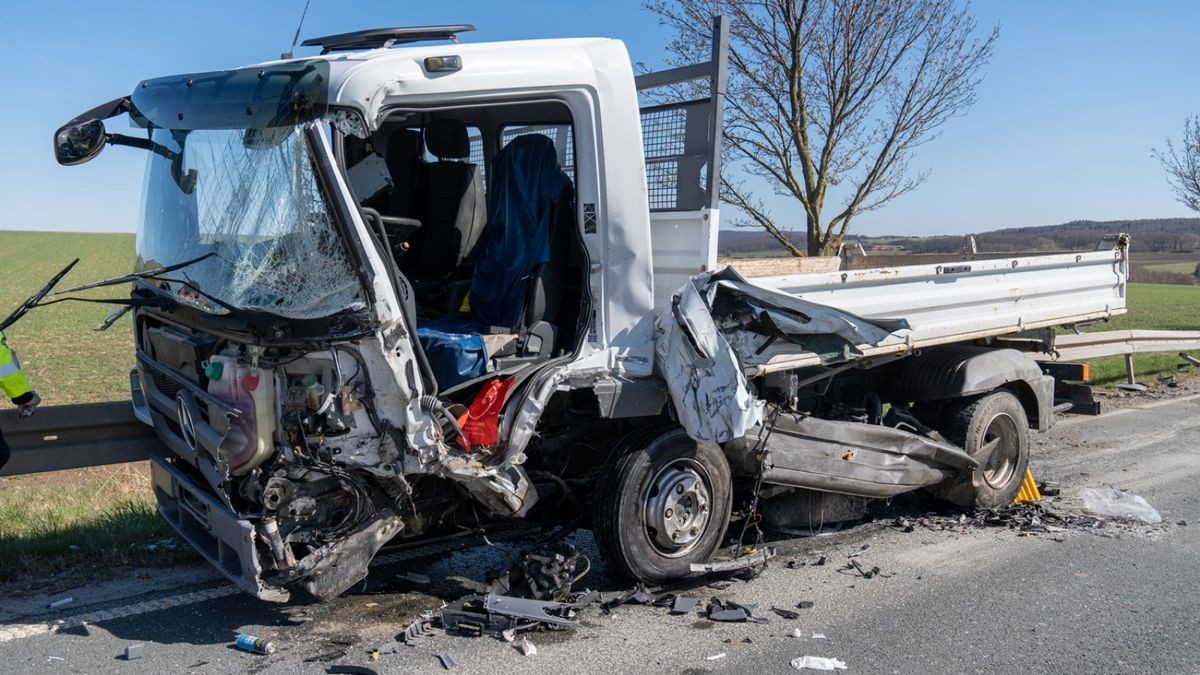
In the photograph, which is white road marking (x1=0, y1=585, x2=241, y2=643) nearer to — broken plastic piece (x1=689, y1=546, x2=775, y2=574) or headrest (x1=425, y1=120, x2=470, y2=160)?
broken plastic piece (x1=689, y1=546, x2=775, y2=574)

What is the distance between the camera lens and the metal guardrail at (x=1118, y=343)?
966 centimetres

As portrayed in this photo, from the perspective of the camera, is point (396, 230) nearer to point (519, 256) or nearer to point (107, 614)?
point (519, 256)

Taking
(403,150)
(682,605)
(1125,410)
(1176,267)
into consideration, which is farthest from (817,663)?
(1176,267)

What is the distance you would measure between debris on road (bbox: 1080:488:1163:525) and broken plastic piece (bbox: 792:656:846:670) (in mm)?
3227

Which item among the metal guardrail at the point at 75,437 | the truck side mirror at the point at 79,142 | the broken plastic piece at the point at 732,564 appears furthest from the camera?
the metal guardrail at the point at 75,437

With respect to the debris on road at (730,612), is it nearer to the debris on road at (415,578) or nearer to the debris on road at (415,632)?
the debris on road at (415,632)

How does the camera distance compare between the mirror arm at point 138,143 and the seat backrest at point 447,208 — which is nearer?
the mirror arm at point 138,143

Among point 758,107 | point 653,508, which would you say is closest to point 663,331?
point 653,508

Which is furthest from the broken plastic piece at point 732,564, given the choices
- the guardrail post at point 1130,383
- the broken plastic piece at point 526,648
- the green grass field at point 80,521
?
the guardrail post at point 1130,383

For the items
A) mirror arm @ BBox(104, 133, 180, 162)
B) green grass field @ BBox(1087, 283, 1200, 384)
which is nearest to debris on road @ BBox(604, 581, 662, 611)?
mirror arm @ BBox(104, 133, 180, 162)

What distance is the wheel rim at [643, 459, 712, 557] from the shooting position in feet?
16.1

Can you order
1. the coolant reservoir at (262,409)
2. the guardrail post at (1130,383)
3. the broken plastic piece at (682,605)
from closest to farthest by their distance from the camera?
the coolant reservoir at (262,409) → the broken plastic piece at (682,605) → the guardrail post at (1130,383)

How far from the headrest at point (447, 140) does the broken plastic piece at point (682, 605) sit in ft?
8.62

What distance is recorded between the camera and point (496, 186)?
16.5 ft
